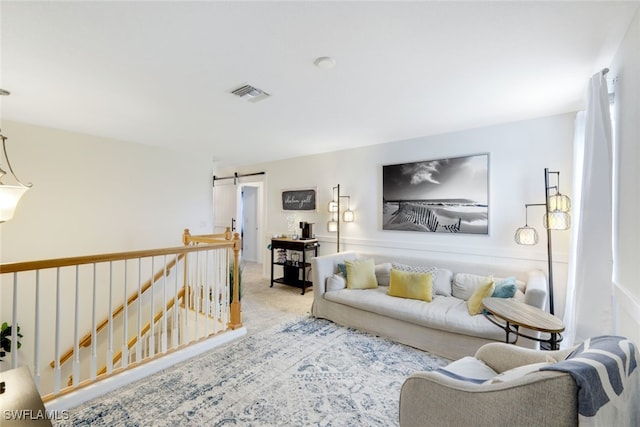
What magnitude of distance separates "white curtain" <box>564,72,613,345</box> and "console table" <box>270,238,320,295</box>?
341 cm

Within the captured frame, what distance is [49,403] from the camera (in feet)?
5.91

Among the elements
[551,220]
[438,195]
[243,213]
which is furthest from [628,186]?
[243,213]

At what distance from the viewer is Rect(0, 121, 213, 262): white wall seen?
3354mm

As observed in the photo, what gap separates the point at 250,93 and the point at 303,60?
2.36 feet

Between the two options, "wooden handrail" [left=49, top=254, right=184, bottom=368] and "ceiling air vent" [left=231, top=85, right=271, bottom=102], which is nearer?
"ceiling air vent" [left=231, top=85, right=271, bottom=102]

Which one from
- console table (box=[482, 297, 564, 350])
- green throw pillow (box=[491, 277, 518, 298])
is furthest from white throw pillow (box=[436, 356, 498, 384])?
green throw pillow (box=[491, 277, 518, 298])

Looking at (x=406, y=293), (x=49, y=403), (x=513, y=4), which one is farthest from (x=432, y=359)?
(x=49, y=403)

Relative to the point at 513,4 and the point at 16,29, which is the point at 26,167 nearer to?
the point at 16,29

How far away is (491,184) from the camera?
332 centimetres

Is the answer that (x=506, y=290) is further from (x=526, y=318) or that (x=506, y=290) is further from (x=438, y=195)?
(x=438, y=195)

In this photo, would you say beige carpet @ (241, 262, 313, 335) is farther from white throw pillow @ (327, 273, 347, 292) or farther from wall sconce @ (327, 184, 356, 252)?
wall sconce @ (327, 184, 356, 252)

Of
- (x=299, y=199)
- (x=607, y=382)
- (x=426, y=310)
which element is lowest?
(x=426, y=310)

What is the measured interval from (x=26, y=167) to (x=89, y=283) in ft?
5.32

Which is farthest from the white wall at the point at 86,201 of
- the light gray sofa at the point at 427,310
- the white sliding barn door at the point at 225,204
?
the light gray sofa at the point at 427,310
